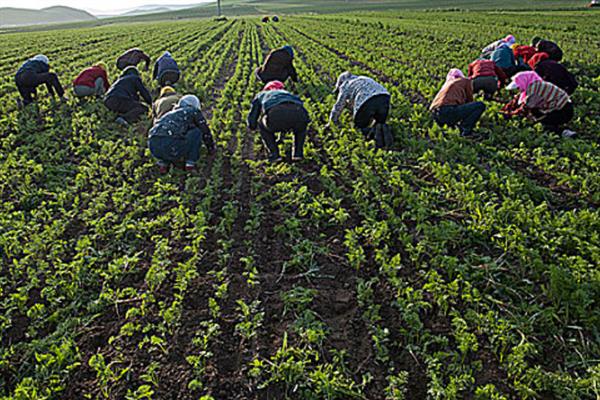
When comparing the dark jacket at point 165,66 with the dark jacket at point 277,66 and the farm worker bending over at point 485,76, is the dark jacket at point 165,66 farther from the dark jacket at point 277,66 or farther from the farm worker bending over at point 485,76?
the farm worker bending over at point 485,76

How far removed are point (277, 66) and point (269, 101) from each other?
410 centimetres

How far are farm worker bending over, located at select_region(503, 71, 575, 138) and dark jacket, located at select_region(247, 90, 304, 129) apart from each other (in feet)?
12.1

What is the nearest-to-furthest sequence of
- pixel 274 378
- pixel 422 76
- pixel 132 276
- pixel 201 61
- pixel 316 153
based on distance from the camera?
pixel 274 378, pixel 132 276, pixel 316 153, pixel 422 76, pixel 201 61

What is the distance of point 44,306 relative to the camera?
397 cm

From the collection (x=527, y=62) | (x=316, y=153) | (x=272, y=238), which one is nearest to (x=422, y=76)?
(x=527, y=62)

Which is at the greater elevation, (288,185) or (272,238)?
(288,185)

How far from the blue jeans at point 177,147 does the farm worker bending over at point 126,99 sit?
2.62 meters

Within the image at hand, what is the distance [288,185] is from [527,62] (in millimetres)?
6931

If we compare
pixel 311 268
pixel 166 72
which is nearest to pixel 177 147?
pixel 311 268

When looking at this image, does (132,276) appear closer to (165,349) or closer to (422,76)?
(165,349)

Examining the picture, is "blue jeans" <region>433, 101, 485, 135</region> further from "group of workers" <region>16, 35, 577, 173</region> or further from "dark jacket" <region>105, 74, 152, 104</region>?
"dark jacket" <region>105, 74, 152, 104</region>

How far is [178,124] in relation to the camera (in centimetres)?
653

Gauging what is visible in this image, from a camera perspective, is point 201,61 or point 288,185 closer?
point 288,185

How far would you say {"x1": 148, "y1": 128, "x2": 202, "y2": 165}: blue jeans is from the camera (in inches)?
254
